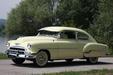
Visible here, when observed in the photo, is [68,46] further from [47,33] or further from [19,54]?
[19,54]

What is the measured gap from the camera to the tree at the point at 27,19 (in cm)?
6466

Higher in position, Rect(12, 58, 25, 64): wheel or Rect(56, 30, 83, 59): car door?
Rect(56, 30, 83, 59): car door

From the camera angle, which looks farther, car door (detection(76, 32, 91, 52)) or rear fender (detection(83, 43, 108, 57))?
rear fender (detection(83, 43, 108, 57))

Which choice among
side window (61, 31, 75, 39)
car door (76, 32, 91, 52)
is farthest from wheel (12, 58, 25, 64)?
car door (76, 32, 91, 52)

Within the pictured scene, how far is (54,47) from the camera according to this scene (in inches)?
734

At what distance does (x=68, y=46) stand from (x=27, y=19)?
48092 millimetres

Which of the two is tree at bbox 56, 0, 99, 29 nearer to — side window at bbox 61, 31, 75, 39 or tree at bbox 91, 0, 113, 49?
tree at bbox 91, 0, 113, 49

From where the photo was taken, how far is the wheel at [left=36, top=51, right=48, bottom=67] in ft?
59.5

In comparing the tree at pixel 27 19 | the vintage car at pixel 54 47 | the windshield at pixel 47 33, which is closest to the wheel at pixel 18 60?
the vintage car at pixel 54 47

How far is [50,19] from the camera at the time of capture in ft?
222

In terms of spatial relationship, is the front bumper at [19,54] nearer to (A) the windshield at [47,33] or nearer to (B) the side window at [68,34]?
(A) the windshield at [47,33]

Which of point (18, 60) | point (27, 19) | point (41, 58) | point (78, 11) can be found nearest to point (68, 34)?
point (41, 58)

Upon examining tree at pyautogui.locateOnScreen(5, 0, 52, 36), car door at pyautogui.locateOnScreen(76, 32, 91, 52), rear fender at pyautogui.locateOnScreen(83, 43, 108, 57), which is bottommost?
rear fender at pyautogui.locateOnScreen(83, 43, 108, 57)

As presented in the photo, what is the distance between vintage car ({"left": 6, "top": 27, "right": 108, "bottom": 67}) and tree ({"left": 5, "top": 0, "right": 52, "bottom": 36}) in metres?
43.4
